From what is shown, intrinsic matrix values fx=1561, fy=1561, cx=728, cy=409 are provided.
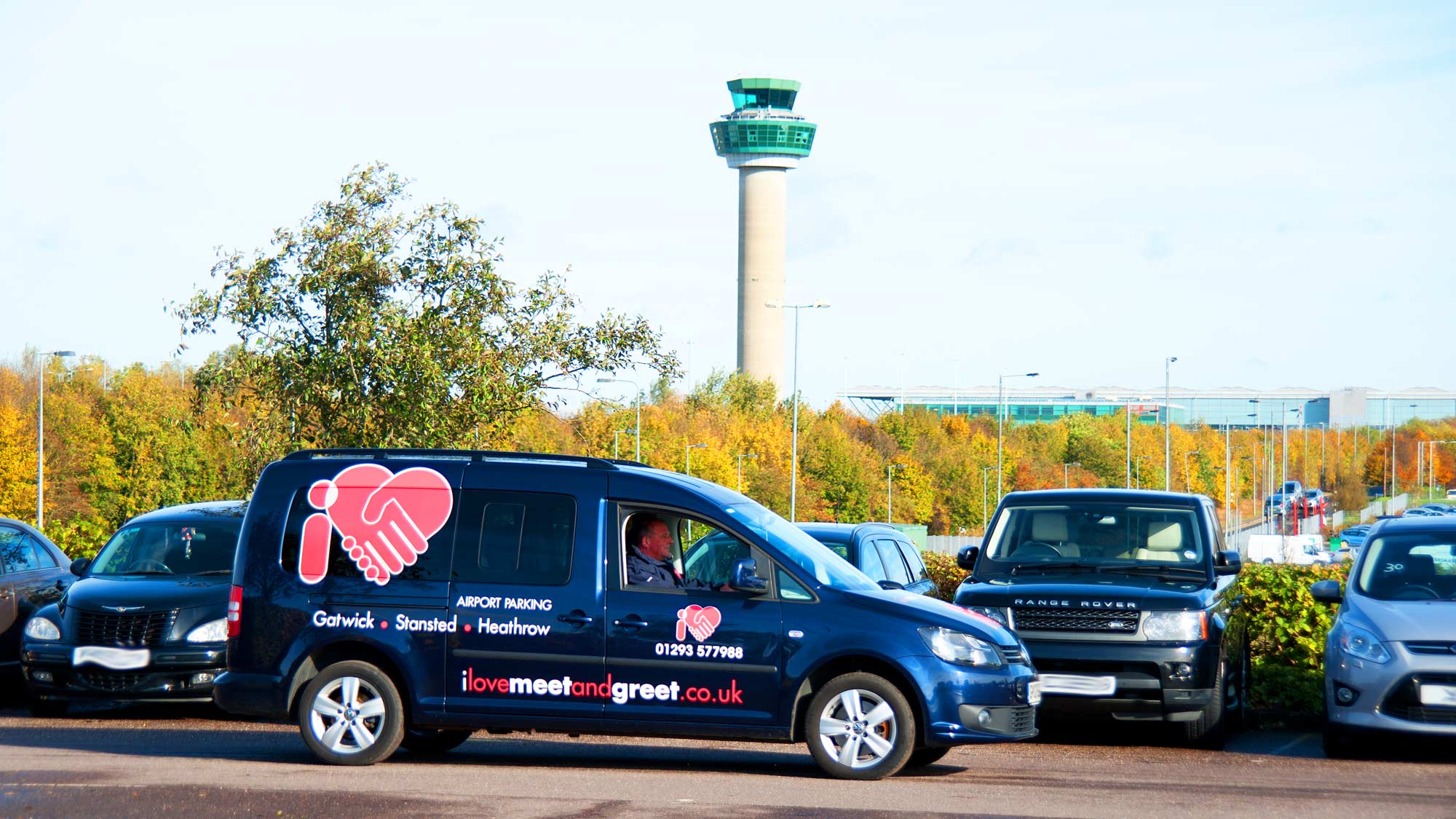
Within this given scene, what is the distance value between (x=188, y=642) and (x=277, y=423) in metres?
6.64

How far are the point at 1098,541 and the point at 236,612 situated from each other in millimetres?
6566

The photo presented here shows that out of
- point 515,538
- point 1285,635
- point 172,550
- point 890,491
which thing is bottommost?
point 890,491

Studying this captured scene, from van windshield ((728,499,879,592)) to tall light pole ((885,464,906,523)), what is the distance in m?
75.6

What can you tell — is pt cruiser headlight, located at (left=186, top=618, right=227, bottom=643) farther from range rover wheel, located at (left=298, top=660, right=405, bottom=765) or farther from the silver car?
the silver car

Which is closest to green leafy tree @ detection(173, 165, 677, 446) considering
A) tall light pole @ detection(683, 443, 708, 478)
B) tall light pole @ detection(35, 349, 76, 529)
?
tall light pole @ detection(35, 349, 76, 529)

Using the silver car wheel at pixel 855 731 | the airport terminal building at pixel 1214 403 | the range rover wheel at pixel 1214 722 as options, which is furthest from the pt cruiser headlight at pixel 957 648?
the airport terminal building at pixel 1214 403

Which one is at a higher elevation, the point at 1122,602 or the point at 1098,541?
the point at 1098,541

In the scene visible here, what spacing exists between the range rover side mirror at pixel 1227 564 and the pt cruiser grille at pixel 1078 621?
1304 mm

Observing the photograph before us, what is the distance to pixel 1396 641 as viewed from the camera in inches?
409

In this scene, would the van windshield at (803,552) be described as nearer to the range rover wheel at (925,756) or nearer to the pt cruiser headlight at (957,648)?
the pt cruiser headlight at (957,648)

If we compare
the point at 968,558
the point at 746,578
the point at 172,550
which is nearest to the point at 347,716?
the point at 746,578

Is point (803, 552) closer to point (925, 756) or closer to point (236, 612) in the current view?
point (925, 756)

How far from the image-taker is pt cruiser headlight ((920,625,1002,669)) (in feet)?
30.4

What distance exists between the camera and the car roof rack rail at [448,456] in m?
9.95
